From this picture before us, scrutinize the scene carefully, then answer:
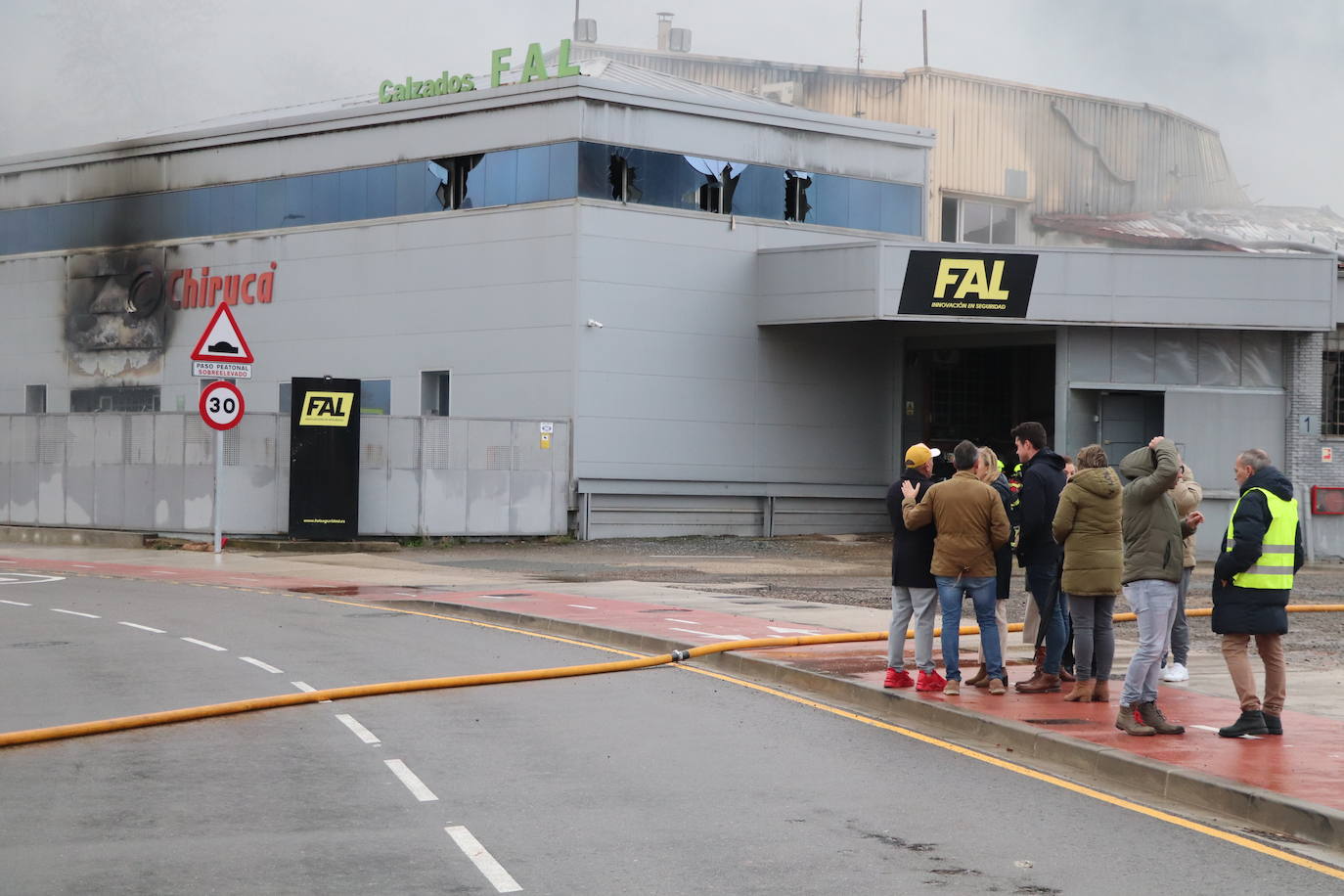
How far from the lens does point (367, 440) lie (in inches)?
1254

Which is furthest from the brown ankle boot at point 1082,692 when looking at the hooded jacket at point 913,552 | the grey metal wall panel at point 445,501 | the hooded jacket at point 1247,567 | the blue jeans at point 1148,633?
the grey metal wall panel at point 445,501

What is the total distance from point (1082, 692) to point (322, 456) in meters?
21.1

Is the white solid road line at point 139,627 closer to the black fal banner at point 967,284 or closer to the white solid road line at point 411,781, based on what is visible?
the white solid road line at point 411,781

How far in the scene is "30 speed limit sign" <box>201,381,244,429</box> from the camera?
1090 inches

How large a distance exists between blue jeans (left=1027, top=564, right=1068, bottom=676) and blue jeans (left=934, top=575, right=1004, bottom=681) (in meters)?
0.41

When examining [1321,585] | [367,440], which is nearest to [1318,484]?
[1321,585]

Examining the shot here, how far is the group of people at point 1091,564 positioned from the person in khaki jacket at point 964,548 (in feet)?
0.04

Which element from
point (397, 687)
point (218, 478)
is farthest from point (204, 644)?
point (218, 478)

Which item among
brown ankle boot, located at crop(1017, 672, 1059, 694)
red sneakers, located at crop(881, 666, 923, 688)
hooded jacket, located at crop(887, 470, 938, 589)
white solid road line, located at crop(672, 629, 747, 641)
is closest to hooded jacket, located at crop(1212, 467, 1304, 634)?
brown ankle boot, located at crop(1017, 672, 1059, 694)

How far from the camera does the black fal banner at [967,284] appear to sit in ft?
106

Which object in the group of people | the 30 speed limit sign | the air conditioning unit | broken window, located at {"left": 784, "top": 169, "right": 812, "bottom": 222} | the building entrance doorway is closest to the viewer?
the group of people

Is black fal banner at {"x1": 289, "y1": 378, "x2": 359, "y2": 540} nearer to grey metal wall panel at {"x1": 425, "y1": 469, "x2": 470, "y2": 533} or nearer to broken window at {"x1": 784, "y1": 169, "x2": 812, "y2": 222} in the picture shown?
grey metal wall panel at {"x1": 425, "y1": 469, "x2": 470, "y2": 533}

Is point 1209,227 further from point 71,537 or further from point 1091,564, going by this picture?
point 1091,564

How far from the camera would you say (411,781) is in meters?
9.20
